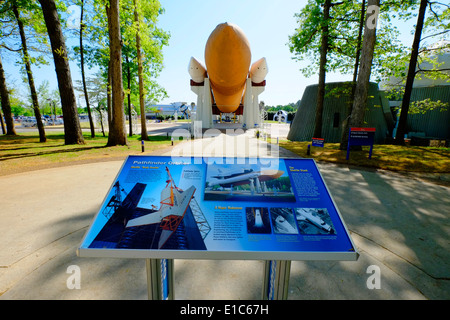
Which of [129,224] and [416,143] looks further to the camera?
[416,143]

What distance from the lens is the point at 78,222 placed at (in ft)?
11.3

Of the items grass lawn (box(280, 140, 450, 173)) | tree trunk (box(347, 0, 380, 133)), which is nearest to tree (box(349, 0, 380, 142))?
tree trunk (box(347, 0, 380, 133))

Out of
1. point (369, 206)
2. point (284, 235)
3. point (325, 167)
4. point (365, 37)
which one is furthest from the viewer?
point (365, 37)

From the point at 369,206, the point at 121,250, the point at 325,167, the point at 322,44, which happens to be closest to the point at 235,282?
the point at 121,250

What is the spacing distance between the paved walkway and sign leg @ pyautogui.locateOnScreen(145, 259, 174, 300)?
34cm

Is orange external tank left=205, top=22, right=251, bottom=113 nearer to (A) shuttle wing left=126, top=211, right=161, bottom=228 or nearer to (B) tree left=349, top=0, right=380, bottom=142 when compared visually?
(B) tree left=349, top=0, right=380, bottom=142

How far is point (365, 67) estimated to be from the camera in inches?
355

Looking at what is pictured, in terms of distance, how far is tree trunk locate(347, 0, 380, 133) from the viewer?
8.50m

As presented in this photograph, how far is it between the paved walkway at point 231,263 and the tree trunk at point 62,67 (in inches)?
305

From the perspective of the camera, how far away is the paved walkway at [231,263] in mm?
2107

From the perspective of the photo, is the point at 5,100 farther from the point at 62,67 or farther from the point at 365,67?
the point at 365,67

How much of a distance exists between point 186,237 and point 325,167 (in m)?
6.94
